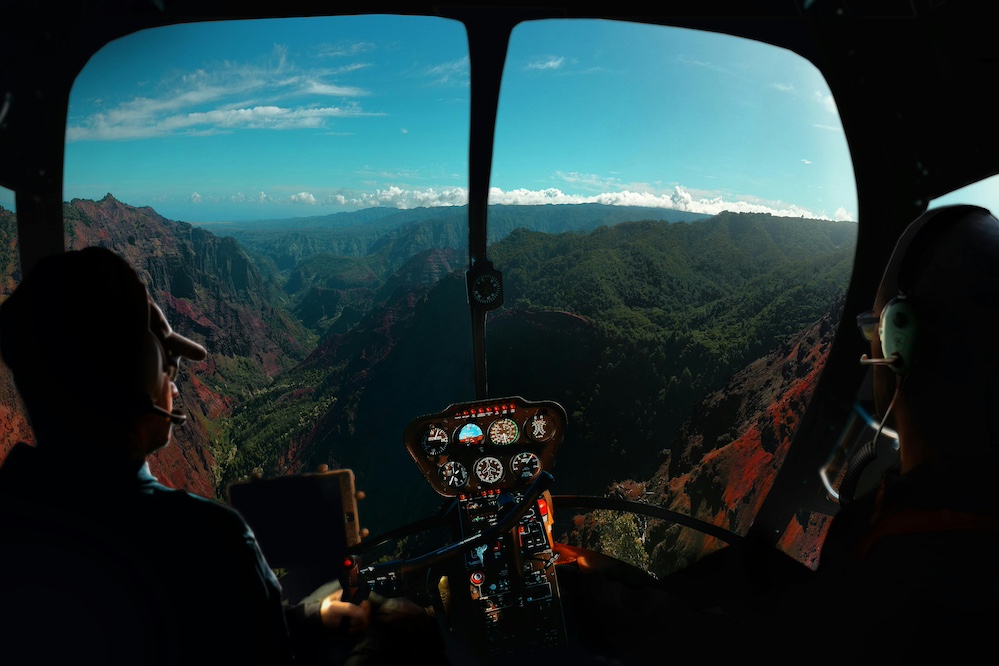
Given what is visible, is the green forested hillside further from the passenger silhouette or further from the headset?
the headset

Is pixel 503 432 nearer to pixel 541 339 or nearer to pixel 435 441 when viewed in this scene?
pixel 435 441

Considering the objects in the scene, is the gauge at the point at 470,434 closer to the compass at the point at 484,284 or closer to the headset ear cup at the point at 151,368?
the compass at the point at 484,284

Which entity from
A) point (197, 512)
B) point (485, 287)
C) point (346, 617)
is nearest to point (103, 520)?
point (197, 512)

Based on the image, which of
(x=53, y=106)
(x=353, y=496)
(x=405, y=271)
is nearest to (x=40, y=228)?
(x=53, y=106)

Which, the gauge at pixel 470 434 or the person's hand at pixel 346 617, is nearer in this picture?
the person's hand at pixel 346 617

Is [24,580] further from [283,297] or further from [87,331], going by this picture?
[283,297]

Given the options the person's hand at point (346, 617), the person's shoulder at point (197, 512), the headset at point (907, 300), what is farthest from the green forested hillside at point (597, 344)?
the headset at point (907, 300)
